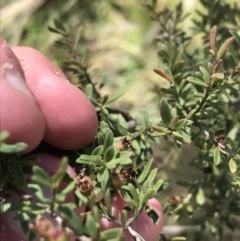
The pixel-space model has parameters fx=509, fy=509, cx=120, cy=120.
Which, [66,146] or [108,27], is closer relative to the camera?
[66,146]

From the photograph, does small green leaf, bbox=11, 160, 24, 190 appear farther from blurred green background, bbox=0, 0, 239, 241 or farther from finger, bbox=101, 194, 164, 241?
blurred green background, bbox=0, 0, 239, 241

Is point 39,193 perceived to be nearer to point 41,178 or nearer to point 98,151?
point 41,178

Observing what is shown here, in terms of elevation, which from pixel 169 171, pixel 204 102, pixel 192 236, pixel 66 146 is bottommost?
pixel 192 236

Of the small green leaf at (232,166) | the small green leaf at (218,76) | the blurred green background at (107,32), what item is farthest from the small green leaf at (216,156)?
the blurred green background at (107,32)

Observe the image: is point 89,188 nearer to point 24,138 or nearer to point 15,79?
point 24,138

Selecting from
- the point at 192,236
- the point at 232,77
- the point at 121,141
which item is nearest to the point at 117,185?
the point at 121,141

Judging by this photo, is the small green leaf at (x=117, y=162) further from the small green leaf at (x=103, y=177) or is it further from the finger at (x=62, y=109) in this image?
the finger at (x=62, y=109)

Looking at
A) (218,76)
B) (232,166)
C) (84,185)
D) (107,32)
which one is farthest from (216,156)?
(107,32)

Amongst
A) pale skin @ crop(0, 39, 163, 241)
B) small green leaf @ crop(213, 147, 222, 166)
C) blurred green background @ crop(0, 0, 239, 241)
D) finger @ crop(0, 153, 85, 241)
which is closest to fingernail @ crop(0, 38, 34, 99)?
pale skin @ crop(0, 39, 163, 241)
